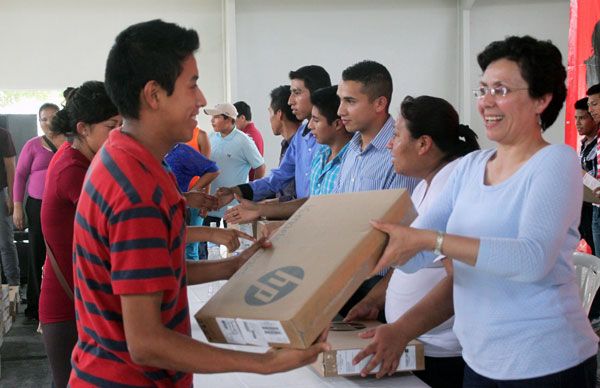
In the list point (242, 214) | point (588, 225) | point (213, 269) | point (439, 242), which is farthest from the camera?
point (588, 225)

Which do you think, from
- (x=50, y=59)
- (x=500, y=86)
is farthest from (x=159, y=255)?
(x=50, y=59)

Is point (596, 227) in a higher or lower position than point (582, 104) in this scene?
lower

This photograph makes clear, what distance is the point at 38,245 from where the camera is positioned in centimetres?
496

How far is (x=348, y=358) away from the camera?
1.64 m

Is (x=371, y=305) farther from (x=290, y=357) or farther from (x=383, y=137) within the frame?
(x=290, y=357)

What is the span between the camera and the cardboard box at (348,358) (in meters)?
1.64

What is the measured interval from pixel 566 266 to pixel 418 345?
419 mm

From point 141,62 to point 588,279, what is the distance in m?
1.76

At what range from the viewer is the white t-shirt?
1811mm

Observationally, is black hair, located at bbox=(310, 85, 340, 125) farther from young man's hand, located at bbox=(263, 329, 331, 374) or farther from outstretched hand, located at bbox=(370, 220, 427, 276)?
young man's hand, located at bbox=(263, 329, 331, 374)

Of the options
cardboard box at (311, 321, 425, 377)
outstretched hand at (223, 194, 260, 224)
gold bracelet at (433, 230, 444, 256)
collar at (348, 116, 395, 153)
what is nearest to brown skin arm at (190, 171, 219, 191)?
outstretched hand at (223, 194, 260, 224)

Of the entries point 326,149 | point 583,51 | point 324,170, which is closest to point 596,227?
point 583,51

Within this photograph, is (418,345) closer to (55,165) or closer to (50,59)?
(55,165)

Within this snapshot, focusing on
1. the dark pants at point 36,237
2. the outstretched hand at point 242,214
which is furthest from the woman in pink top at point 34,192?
the outstretched hand at point 242,214
